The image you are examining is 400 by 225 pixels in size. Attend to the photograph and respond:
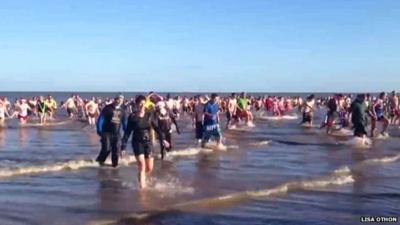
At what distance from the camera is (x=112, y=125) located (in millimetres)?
14477

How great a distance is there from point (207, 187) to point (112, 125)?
3.31m

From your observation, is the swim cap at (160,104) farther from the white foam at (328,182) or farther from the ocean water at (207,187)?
the white foam at (328,182)

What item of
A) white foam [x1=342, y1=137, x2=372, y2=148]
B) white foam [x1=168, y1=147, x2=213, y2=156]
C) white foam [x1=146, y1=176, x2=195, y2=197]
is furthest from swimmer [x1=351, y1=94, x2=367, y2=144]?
white foam [x1=146, y1=176, x2=195, y2=197]

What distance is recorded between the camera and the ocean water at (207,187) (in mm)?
9594

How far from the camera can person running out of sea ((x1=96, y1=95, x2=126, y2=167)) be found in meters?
14.4

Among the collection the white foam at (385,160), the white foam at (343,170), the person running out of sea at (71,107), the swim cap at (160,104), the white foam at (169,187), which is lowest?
the white foam at (385,160)

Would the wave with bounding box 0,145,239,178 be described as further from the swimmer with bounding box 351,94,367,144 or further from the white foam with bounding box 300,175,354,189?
the swimmer with bounding box 351,94,367,144

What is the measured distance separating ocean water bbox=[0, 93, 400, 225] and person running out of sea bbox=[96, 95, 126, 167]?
1.65 feet

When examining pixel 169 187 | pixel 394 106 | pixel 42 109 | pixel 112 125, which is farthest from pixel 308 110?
pixel 169 187

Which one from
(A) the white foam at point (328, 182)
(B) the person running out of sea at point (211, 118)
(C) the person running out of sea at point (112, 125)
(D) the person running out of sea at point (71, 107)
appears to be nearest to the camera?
(A) the white foam at point (328, 182)

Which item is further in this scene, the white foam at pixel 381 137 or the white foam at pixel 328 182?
the white foam at pixel 381 137

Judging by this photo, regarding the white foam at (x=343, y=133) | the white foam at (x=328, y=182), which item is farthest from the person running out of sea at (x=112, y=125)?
the white foam at (x=343, y=133)

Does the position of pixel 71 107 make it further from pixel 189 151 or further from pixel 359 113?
pixel 359 113

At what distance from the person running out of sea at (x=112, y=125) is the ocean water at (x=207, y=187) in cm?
50
